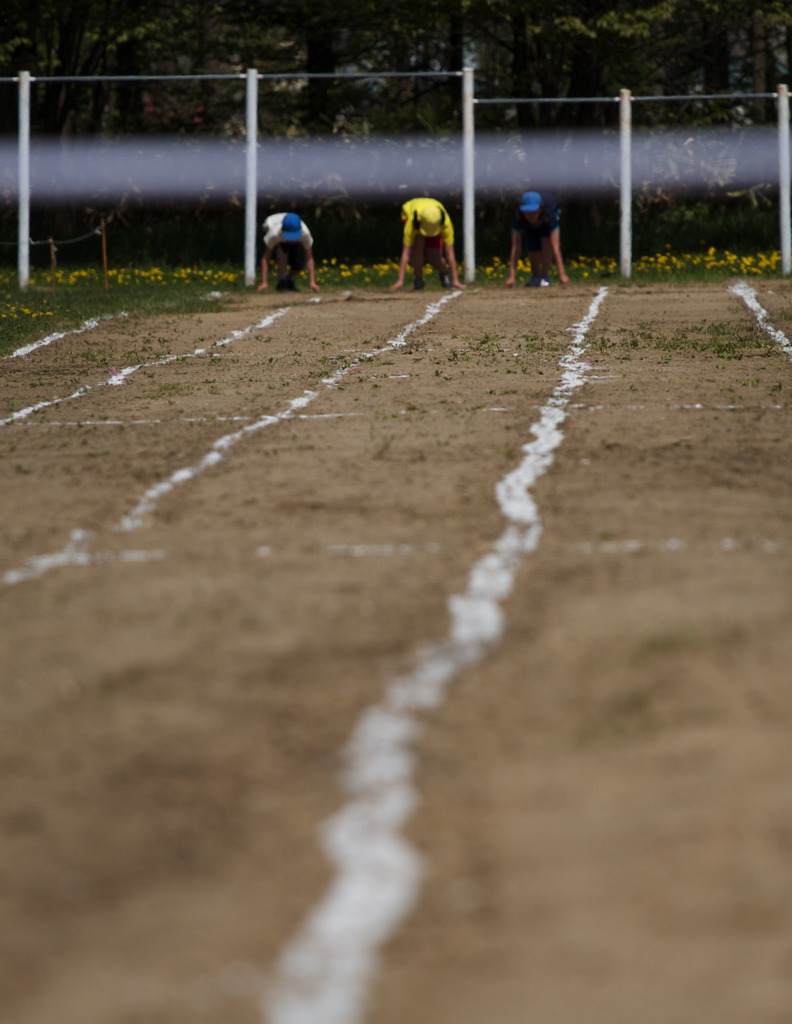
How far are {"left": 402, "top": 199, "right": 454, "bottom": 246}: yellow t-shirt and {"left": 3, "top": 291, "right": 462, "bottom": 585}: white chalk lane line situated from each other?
5496mm

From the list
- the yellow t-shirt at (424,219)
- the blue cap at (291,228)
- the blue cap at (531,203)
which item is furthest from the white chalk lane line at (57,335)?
the blue cap at (531,203)

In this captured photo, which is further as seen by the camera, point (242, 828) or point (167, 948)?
point (242, 828)

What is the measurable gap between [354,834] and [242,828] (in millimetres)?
233

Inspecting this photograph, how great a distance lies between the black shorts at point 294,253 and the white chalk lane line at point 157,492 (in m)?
6.37

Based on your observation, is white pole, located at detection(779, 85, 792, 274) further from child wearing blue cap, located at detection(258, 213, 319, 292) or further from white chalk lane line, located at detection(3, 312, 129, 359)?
white chalk lane line, located at detection(3, 312, 129, 359)

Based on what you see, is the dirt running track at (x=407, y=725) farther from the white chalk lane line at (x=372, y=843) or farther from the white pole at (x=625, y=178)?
the white pole at (x=625, y=178)

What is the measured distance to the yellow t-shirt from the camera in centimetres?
1661

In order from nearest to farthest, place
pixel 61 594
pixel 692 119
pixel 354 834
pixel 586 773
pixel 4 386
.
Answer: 1. pixel 354 834
2. pixel 586 773
3. pixel 61 594
4. pixel 4 386
5. pixel 692 119

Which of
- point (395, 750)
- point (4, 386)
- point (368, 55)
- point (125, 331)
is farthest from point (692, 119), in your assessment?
point (395, 750)

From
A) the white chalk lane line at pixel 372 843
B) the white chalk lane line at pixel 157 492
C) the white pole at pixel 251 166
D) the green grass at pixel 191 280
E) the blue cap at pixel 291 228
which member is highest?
the white pole at pixel 251 166

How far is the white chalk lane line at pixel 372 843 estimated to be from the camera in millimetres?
2514

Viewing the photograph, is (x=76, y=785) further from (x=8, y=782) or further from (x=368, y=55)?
(x=368, y=55)

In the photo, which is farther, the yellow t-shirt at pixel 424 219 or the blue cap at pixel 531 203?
the yellow t-shirt at pixel 424 219

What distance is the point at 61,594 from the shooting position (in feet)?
15.8
